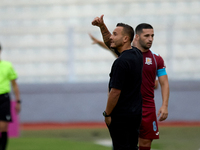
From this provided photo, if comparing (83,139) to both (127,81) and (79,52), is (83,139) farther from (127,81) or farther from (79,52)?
(127,81)

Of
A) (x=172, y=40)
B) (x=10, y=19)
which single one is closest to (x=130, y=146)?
(x=172, y=40)

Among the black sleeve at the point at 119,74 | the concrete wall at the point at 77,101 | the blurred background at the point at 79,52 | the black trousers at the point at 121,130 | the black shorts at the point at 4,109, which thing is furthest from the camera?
the blurred background at the point at 79,52

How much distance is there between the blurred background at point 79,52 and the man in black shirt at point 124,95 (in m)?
7.55

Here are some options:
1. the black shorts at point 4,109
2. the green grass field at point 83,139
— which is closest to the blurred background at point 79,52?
the green grass field at point 83,139

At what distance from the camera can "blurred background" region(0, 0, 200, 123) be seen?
40.7ft

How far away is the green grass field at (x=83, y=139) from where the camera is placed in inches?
329

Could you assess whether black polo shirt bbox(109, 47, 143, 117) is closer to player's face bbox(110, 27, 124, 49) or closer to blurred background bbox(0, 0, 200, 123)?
player's face bbox(110, 27, 124, 49)

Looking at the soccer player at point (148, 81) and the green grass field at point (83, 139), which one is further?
the green grass field at point (83, 139)

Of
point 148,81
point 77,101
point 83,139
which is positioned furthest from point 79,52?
point 148,81

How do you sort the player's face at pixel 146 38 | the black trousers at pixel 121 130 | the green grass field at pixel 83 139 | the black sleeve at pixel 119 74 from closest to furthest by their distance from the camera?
1. the black sleeve at pixel 119 74
2. the black trousers at pixel 121 130
3. the player's face at pixel 146 38
4. the green grass field at pixel 83 139

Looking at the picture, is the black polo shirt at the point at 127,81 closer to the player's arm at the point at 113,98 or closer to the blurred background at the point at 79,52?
the player's arm at the point at 113,98

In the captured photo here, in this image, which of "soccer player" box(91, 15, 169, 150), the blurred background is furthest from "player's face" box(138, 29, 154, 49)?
the blurred background

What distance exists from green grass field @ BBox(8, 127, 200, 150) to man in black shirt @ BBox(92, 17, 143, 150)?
3.54 m

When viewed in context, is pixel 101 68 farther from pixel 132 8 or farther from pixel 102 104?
pixel 132 8
